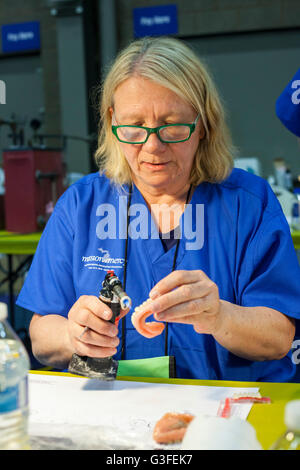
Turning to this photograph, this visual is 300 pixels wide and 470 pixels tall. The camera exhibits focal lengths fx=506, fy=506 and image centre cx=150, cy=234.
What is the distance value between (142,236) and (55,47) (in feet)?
18.4

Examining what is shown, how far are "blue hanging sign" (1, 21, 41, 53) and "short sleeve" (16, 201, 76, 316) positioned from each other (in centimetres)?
568

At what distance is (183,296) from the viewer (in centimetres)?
98

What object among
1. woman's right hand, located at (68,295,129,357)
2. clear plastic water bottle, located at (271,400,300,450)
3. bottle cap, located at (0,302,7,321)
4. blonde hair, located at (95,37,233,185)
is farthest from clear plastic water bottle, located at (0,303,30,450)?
blonde hair, located at (95,37,233,185)

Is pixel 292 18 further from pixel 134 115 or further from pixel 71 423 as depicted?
pixel 71 423

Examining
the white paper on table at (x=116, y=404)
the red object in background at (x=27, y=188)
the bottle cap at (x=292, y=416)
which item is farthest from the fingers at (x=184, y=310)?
the red object in background at (x=27, y=188)

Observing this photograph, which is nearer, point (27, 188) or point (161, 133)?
point (161, 133)

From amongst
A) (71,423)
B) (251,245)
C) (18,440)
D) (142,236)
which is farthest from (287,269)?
(18,440)

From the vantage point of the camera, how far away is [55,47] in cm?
637

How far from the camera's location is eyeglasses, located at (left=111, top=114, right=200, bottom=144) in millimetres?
1331

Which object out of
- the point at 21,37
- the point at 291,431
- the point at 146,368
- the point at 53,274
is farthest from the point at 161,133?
the point at 21,37

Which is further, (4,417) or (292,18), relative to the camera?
(292,18)

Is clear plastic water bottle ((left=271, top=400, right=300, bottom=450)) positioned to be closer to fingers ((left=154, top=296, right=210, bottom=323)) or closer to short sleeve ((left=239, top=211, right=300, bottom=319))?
fingers ((left=154, top=296, right=210, bottom=323))

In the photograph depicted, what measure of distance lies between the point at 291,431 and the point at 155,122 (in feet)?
2.71

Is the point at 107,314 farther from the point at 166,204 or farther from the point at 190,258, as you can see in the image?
the point at 166,204
